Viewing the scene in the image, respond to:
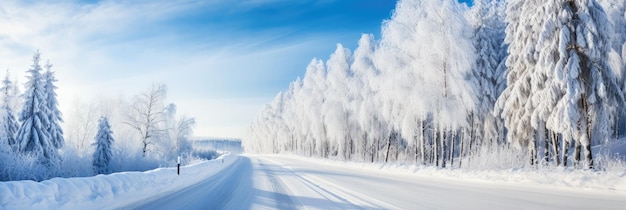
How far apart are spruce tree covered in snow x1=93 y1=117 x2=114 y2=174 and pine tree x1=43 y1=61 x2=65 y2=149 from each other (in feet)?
14.3

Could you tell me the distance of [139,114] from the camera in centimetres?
4134

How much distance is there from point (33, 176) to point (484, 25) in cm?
2817

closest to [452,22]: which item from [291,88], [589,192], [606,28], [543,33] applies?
[543,33]

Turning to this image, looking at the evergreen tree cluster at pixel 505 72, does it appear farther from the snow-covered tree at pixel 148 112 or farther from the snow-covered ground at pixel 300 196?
the snow-covered tree at pixel 148 112

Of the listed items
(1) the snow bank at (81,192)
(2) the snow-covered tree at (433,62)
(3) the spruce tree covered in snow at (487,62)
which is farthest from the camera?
(3) the spruce tree covered in snow at (487,62)

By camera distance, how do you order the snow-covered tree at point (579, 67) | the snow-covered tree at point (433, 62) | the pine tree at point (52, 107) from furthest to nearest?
the pine tree at point (52, 107) < the snow-covered tree at point (433, 62) < the snow-covered tree at point (579, 67)

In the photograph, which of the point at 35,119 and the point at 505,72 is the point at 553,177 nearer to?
the point at 505,72

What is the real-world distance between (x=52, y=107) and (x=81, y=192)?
29142 millimetres

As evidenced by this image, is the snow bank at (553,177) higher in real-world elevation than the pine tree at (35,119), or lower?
lower

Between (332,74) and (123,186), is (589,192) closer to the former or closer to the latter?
(123,186)

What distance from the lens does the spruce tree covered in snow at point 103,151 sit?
2738 cm

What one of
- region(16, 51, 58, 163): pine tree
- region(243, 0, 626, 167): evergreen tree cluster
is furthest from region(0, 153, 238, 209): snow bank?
region(16, 51, 58, 163): pine tree

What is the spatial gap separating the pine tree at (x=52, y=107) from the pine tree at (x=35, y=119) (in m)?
1.16

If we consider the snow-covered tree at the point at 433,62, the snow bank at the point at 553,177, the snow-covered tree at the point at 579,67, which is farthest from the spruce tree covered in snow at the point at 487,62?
the snow bank at the point at 553,177
